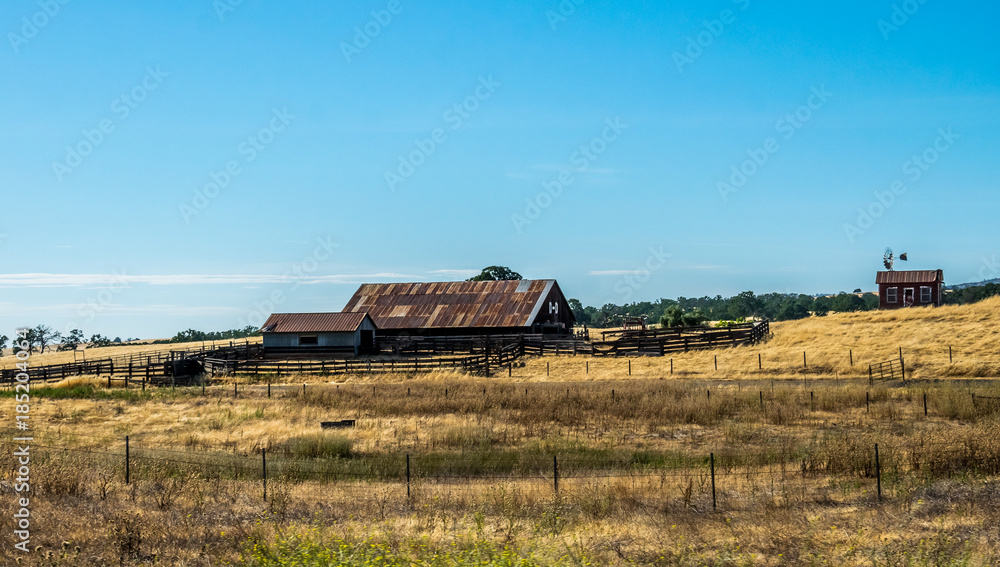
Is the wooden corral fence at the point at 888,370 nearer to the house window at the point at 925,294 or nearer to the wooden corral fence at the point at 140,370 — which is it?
the house window at the point at 925,294

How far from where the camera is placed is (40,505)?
1273 cm

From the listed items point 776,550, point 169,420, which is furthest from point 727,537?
point 169,420

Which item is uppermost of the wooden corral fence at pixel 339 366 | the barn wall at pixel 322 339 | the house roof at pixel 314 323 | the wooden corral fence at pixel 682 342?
the house roof at pixel 314 323

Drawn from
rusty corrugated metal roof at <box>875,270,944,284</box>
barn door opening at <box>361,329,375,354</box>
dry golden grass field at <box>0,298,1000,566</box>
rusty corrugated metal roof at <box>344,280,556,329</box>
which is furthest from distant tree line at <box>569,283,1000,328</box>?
dry golden grass field at <box>0,298,1000,566</box>

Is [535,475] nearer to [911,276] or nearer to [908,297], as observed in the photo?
[908,297]

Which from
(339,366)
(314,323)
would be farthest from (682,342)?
(314,323)

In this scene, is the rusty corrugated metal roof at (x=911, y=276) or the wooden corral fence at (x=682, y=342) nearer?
the wooden corral fence at (x=682, y=342)

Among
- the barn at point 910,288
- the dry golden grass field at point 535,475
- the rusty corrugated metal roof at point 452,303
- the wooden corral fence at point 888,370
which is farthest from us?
the barn at point 910,288

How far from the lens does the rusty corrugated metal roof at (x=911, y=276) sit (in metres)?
65.7

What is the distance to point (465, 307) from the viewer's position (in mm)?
63312

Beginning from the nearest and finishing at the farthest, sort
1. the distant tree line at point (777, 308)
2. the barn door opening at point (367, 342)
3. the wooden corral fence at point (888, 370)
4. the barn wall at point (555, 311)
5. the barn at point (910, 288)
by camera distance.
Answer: the wooden corral fence at point (888, 370) → the barn door opening at point (367, 342) → the barn wall at point (555, 311) → the barn at point (910, 288) → the distant tree line at point (777, 308)

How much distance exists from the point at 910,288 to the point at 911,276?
47.8 inches

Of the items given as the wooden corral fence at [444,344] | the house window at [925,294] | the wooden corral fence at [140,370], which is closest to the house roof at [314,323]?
the wooden corral fence at [140,370]

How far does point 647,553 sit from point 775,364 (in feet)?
105
